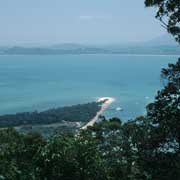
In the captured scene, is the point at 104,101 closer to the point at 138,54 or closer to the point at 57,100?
the point at 57,100

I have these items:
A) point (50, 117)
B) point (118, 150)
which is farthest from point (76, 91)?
point (118, 150)

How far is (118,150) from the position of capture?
8484mm

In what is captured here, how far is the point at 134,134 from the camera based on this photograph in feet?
28.3

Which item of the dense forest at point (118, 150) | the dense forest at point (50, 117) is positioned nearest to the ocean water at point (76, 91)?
the dense forest at point (50, 117)

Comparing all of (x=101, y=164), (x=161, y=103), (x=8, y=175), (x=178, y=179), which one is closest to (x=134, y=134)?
(x=161, y=103)

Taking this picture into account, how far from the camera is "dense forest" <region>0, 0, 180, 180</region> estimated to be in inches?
123

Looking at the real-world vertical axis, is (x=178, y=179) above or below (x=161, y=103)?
below

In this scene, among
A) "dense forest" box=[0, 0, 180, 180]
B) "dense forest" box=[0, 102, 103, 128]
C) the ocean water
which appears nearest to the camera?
"dense forest" box=[0, 0, 180, 180]

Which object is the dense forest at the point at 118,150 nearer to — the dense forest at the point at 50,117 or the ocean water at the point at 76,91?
the dense forest at the point at 50,117

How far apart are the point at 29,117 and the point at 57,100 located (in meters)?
13.8

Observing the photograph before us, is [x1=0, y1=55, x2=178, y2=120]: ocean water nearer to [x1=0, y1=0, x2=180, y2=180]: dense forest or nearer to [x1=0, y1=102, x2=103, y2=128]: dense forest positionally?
[x1=0, y1=102, x2=103, y2=128]: dense forest

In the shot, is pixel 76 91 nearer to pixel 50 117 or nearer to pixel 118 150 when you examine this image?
pixel 50 117

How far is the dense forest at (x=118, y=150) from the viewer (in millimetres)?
3115

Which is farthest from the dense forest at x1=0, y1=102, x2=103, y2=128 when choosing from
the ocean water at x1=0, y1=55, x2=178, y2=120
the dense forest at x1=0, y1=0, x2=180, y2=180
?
the dense forest at x1=0, y1=0, x2=180, y2=180
